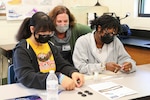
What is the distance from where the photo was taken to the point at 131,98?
1.39 m

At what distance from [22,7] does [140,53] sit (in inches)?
70.6

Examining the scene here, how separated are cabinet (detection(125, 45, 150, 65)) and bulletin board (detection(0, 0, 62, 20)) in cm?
145

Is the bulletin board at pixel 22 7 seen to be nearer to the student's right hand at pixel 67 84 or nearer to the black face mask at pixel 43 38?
the black face mask at pixel 43 38

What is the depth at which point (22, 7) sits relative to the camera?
3312 mm

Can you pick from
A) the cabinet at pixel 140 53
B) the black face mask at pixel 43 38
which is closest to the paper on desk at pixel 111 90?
the black face mask at pixel 43 38

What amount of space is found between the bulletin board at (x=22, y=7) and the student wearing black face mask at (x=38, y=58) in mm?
1509

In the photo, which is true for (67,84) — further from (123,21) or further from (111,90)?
(123,21)

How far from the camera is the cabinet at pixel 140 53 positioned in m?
2.62

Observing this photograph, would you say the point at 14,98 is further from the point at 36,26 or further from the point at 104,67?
the point at 104,67

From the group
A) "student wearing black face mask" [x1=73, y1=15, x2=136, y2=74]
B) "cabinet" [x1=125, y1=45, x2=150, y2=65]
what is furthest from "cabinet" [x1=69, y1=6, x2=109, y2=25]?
"student wearing black face mask" [x1=73, y1=15, x2=136, y2=74]

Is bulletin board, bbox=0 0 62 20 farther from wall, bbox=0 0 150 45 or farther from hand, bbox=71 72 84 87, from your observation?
hand, bbox=71 72 84 87

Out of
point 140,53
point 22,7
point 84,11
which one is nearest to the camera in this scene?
point 140,53

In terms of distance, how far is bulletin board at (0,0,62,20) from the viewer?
3.23 meters

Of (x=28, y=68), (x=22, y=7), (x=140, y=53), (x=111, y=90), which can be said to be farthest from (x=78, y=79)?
(x=22, y=7)
